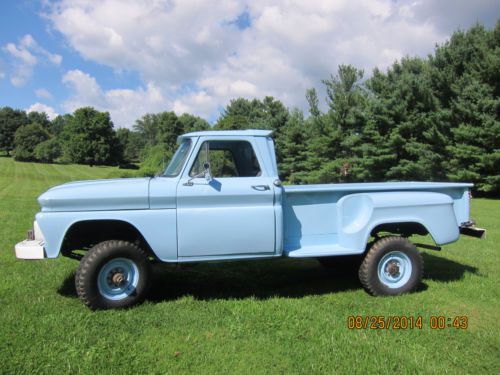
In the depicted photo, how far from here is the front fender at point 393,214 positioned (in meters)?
5.27

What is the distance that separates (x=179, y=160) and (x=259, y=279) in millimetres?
2190

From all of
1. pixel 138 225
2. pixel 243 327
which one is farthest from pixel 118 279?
pixel 243 327

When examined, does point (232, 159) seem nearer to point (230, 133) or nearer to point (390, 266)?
point (230, 133)

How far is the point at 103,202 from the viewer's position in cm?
467

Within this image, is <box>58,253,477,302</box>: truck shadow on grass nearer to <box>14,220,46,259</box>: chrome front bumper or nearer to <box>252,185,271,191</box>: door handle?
<box>14,220,46,259</box>: chrome front bumper

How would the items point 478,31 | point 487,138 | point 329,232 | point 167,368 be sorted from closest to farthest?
point 167,368 → point 329,232 → point 487,138 → point 478,31

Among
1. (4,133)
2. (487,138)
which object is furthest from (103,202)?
(4,133)

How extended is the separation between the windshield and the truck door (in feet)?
0.61

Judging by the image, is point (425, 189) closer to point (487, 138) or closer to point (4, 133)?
point (487, 138)

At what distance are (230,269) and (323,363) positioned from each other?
3.29 meters

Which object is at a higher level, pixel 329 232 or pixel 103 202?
pixel 103 202

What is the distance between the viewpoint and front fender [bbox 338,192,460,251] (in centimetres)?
527

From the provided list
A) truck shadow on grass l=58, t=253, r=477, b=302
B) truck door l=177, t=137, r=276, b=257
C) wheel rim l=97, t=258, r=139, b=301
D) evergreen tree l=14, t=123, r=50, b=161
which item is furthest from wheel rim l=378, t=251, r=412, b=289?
evergreen tree l=14, t=123, r=50, b=161
